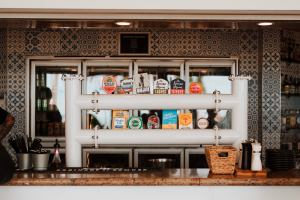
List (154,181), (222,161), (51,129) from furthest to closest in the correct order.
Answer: (51,129) < (222,161) < (154,181)

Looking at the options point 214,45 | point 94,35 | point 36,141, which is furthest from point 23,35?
point 214,45

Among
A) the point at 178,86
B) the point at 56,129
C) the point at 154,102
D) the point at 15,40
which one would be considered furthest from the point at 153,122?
the point at 15,40

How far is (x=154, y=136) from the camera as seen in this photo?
231cm

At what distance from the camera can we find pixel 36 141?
2.28m

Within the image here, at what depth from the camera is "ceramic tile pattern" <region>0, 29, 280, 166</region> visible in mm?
4242

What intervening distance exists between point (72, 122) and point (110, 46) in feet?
7.14

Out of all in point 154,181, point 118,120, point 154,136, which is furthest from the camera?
point 118,120

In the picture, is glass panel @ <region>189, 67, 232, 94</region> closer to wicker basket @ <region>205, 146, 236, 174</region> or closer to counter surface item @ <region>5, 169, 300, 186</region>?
wicker basket @ <region>205, 146, 236, 174</region>

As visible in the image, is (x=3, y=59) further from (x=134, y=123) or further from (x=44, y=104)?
(x=134, y=123)

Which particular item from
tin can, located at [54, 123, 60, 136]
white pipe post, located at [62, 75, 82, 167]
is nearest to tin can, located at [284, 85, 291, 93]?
white pipe post, located at [62, 75, 82, 167]

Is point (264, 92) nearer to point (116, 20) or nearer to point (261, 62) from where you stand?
point (261, 62)

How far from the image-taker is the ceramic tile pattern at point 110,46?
167 inches

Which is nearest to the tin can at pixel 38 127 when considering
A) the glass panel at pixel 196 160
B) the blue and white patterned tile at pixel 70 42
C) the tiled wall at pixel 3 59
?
the tiled wall at pixel 3 59

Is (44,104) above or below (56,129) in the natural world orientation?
above
